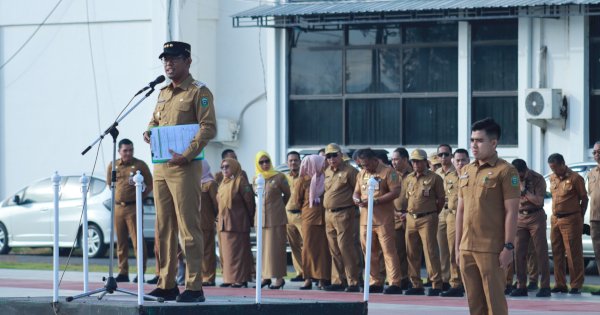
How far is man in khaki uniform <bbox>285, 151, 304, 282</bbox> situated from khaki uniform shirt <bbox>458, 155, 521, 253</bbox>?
30.0 ft

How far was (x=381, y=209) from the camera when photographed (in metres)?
18.8

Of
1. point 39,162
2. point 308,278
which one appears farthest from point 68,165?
point 308,278

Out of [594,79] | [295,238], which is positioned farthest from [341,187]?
[594,79]

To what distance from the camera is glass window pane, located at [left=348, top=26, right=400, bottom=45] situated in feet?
94.8

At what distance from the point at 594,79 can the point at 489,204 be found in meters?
16.2

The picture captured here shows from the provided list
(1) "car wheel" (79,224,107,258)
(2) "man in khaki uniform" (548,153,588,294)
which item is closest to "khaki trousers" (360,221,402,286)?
(2) "man in khaki uniform" (548,153,588,294)

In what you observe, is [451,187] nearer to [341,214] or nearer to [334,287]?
[341,214]

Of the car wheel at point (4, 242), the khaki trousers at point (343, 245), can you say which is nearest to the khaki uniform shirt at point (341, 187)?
the khaki trousers at point (343, 245)

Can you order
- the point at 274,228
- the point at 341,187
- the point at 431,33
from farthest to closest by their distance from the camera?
the point at 431,33, the point at 274,228, the point at 341,187

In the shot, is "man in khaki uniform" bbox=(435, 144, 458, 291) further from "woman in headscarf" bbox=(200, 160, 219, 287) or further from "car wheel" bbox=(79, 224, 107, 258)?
"car wheel" bbox=(79, 224, 107, 258)

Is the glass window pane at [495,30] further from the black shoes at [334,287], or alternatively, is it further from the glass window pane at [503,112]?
the black shoes at [334,287]

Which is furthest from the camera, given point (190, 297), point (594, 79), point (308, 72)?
point (308, 72)

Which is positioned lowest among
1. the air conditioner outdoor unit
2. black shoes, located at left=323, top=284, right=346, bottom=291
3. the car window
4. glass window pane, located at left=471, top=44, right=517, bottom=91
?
black shoes, located at left=323, top=284, right=346, bottom=291

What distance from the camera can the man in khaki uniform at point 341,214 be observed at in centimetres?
1922
